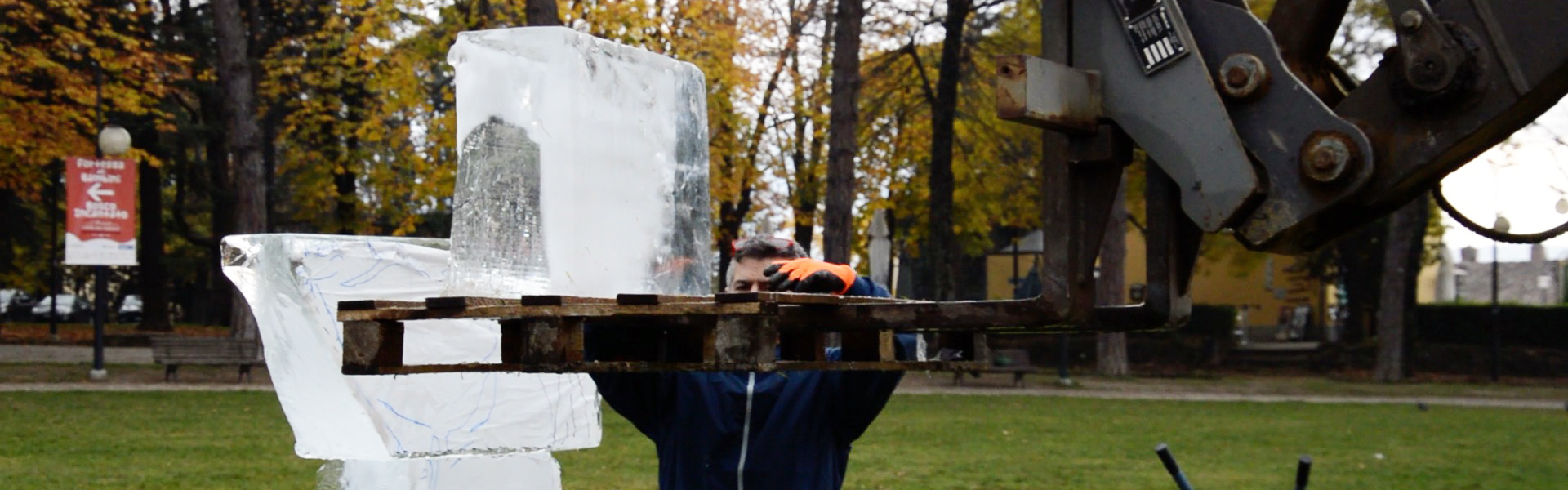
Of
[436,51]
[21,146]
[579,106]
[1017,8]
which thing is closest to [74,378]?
[21,146]

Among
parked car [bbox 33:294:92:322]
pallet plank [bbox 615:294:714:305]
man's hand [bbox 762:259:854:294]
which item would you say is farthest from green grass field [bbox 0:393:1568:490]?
parked car [bbox 33:294:92:322]

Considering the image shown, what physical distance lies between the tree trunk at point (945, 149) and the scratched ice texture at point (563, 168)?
19319mm

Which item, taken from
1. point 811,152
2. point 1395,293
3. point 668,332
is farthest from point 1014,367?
point 668,332

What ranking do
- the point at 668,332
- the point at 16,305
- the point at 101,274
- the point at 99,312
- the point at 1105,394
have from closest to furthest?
1. the point at 668,332
2. the point at 99,312
3. the point at 101,274
4. the point at 1105,394
5. the point at 16,305

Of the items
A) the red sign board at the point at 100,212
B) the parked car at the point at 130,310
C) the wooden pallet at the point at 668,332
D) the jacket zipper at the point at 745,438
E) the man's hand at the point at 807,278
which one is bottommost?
the parked car at the point at 130,310

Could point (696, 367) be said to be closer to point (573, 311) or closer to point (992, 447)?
point (573, 311)

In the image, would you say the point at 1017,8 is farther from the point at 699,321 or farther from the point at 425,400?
the point at 699,321

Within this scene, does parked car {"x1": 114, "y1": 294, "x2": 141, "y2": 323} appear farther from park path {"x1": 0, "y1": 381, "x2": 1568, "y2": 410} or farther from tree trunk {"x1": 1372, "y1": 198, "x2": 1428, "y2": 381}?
tree trunk {"x1": 1372, "y1": 198, "x2": 1428, "y2": 381}

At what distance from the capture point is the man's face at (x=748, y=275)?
4.68 m

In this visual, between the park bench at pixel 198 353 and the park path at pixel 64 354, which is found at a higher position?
the park bench at pixel 198 353

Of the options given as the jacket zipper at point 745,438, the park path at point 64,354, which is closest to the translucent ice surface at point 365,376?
the jacket zipper at point 745,438

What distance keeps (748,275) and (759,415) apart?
409mm

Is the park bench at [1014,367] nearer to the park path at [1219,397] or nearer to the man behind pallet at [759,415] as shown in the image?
the park path at [1219,397]

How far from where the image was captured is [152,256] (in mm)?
37406
